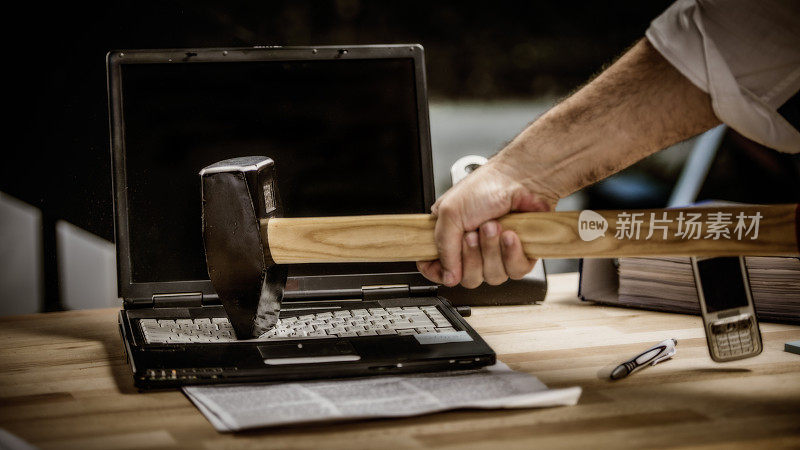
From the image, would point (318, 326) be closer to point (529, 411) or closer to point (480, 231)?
point (480, 231)

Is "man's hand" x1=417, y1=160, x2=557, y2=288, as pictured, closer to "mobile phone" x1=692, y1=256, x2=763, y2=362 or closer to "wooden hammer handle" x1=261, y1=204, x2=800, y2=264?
"wooden hammer handle" x1=261, y1=204, x2=800, y2=264

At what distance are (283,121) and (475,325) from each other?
40 centimetres

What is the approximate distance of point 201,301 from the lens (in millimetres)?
1063

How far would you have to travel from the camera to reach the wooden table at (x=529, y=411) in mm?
626

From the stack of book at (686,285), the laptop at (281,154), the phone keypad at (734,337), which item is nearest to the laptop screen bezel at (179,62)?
the laptop at (281,154)

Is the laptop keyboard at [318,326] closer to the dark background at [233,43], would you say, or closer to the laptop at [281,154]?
the laptop at [281,154]

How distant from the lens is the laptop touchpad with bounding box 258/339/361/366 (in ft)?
2.60

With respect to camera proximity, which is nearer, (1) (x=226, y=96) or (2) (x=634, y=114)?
(2) (x=634, y=114)

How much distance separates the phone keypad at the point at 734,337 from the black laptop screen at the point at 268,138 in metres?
0.45

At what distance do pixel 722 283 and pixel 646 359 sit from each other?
0.39ft

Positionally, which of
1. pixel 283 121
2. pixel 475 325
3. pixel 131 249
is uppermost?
pixel 283 121

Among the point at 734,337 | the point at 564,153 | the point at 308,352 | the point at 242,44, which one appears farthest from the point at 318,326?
the point at 242,44

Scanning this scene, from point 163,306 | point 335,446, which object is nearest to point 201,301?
point 163,306

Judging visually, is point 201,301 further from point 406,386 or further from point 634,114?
point 634,114
